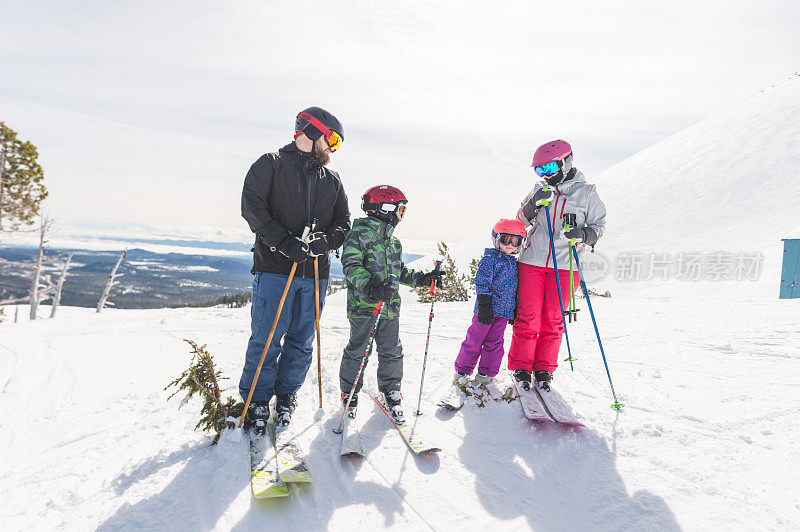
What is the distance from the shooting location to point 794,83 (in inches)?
1681

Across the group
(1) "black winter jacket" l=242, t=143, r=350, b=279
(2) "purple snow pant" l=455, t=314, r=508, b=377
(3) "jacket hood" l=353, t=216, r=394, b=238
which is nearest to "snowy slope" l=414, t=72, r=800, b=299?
(2) "purple snow pant" l=455, t=314, r=508, b=377

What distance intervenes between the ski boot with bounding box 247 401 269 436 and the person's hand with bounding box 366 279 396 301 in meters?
1.29

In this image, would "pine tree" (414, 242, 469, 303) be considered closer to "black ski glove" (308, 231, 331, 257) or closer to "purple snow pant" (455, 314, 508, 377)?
"purple snow pant" (455, 314, 508, 377)

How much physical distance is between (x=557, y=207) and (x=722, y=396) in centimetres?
236

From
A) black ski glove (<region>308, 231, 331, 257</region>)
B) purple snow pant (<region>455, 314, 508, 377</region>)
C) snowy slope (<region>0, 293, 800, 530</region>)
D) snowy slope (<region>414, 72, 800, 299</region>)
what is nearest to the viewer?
snowy slope (<region>0, 293, 800, 530</region>)

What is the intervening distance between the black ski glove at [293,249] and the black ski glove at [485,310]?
5.76 feet

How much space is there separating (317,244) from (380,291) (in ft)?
2.14

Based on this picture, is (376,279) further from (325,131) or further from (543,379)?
(543,379)

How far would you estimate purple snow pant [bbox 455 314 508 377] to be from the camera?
4199mm

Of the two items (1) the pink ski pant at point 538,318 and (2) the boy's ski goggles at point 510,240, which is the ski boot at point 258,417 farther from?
(2) the boy's ski goggles at point 510,240

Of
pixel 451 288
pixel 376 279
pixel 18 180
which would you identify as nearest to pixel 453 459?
pixel 376 279

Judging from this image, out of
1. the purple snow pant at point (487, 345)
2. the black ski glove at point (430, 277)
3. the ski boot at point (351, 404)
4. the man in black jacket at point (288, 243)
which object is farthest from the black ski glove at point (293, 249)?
the purple snow pant at point (487, 345)

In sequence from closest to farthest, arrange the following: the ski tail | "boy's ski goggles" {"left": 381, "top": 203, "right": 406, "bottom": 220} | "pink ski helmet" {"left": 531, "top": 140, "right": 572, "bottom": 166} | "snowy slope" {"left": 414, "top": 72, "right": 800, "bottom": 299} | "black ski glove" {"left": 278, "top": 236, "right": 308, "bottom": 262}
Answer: the ski tail → "black ski glove" {"left": 278, "top": 236, "right": 308, "bottom": 262} → "boy's ski goggles" {"left": 381, "top": 203, "right": 406, "bottom": 220} → "pink ski helmet" {"left": 531, "top": 140, "right": 572, "bottom": 166} → "snowy slope" {"left": 414, "top": 72, "right": 800, "bottom": 299}

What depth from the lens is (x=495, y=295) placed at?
406 cm
